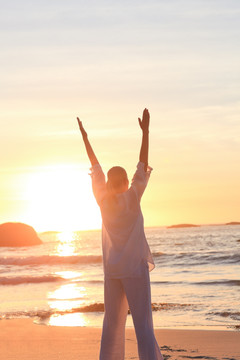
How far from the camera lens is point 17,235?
8419 centimetres

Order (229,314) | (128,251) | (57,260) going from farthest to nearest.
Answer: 1. (57,260)
2. (229,314)
3. (128,251)

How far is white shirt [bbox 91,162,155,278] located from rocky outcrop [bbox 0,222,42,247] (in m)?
79.4

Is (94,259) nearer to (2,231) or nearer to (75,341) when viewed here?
(75,341)

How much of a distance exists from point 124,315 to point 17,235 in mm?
81134

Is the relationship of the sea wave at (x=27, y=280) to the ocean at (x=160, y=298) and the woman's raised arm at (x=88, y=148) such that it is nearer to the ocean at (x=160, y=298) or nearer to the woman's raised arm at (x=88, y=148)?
the ocean at (x=160, y=298)

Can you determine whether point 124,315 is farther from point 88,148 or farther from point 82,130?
point 82,130

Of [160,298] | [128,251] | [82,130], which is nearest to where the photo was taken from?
[128,251]

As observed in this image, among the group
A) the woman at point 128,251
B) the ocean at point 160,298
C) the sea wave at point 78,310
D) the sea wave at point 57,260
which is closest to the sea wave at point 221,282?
the ocean at point 160,298

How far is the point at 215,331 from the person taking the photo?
8742mm

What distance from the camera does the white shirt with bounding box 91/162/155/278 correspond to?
4719 millimetres

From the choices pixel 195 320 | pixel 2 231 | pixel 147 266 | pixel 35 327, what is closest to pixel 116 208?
pixel 147 266

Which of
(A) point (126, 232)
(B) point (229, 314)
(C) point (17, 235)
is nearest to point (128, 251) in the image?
(A) point (126, 232)

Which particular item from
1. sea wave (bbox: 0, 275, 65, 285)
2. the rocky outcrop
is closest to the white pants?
sea wave (bbox: 0, 275, 65, 285)

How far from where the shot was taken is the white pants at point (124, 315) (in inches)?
187
